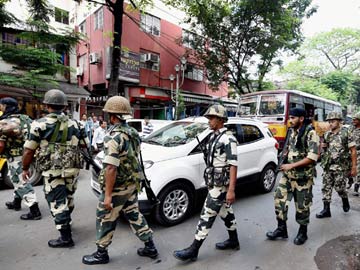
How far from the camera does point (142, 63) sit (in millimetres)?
16812

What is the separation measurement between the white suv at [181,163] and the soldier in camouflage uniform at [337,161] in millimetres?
1242

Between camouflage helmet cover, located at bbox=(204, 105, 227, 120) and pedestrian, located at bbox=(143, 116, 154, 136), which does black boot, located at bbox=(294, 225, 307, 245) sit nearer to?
camouflage helmet cover, located at bbox=(204, 105, 227, 120)

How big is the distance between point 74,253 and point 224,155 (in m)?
2.09

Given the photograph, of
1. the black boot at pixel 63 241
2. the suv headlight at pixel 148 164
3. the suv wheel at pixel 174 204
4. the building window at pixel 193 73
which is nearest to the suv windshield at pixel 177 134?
the suv headlight at pixel 148 164

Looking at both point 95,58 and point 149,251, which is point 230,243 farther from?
point 95,58

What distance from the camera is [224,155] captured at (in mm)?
2973

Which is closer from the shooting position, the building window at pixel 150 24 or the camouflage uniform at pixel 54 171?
the camouflage uniform at pixel 54 171

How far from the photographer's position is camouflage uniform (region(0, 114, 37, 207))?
4.09m

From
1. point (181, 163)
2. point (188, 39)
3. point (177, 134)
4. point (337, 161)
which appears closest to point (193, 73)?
point (188, 39)

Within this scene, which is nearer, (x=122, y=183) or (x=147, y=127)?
(x=122, y=183)

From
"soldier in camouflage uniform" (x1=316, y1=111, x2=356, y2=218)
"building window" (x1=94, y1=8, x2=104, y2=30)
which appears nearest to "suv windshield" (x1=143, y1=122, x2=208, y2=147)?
"soldier in camouflage uniform" (x1=316, y1=111, x2=356, y2=218)

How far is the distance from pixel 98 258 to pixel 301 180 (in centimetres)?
259

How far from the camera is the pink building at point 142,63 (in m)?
16.1

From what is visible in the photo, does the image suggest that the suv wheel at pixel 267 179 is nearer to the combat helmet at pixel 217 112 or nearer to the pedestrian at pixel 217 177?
the pedestrian at pixel 217 177
